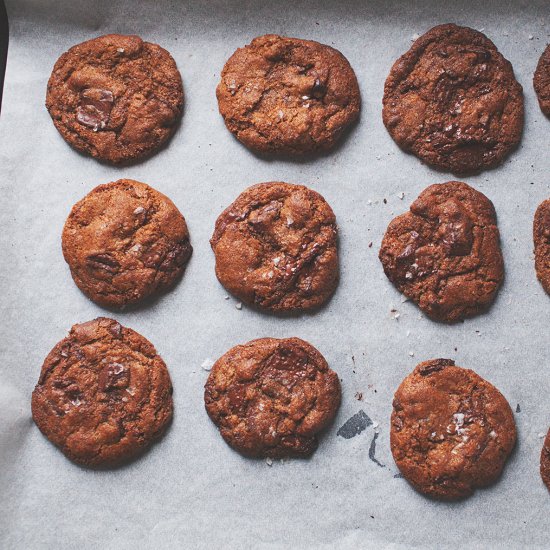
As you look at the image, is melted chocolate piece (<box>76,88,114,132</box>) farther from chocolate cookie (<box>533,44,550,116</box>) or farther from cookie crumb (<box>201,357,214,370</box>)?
chocolate cookie (<box>533,44,550,116</box>)

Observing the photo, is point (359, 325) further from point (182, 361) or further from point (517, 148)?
point (517, 148)

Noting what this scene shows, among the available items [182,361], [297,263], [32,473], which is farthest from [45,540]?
[297,263]

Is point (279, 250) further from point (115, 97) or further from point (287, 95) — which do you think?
point (115, 97)

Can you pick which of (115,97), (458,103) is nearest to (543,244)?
(458,103)

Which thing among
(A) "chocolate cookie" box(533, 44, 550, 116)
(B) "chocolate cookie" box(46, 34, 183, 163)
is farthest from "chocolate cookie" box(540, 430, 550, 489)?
(B) "chocolate cookie" box(46, 34, 183, 163)

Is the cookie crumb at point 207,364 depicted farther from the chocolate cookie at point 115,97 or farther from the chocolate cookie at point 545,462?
the chocolate cookie at point 545,462

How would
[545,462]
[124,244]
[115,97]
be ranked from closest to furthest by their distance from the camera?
1. [545,462]
2. [124,244]
3. [115,97]
